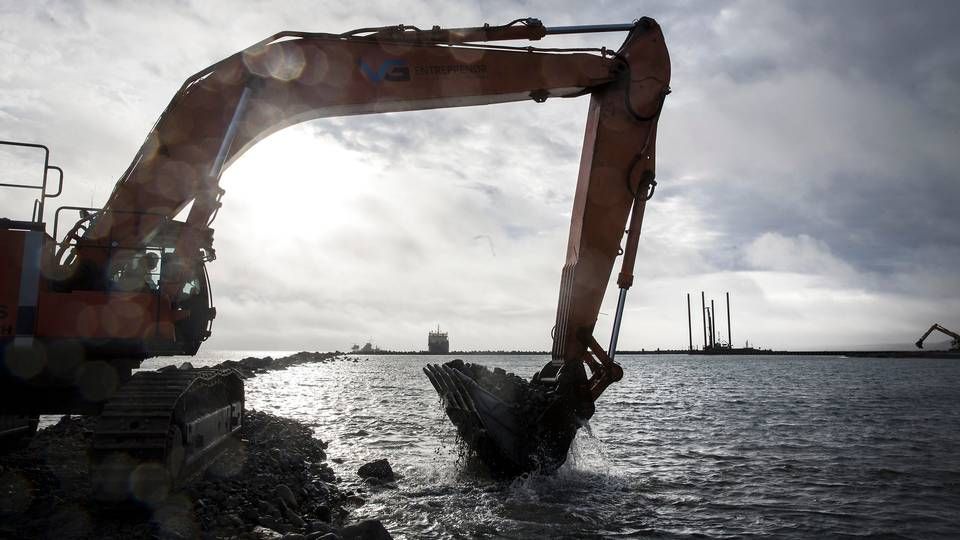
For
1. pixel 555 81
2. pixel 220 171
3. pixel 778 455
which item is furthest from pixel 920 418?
pixel 220 171

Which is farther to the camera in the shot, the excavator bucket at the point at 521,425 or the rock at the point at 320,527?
the excavator bucket at the point at 521,425

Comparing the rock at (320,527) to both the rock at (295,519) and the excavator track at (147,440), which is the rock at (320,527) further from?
the excavator track at (147,440)

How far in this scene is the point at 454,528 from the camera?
7.74 m

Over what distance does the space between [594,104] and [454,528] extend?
23.2 ft

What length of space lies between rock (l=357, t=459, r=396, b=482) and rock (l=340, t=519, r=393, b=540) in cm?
417

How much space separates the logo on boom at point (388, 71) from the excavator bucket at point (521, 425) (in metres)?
4.92

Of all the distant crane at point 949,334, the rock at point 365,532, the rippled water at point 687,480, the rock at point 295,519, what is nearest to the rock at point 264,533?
the rock at point 295,519

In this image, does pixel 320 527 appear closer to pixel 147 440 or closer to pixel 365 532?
pixel 365 532

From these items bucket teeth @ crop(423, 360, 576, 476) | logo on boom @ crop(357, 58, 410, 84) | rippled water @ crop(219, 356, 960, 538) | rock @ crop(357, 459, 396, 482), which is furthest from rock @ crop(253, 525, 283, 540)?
logo on boom @ crop(357, 58, 410, 84)

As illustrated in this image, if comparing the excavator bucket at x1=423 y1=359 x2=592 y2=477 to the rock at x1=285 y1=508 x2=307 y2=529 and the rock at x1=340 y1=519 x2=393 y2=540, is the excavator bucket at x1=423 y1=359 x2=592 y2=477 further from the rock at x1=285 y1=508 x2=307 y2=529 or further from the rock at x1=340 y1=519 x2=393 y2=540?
the rock at x1=285 y1=508 x2=307 y2=529

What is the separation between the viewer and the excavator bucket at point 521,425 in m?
9.01

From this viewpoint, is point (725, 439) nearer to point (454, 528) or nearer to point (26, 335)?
point (454, 528)

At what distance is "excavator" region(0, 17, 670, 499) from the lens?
652cm

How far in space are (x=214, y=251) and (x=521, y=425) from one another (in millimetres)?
5112
